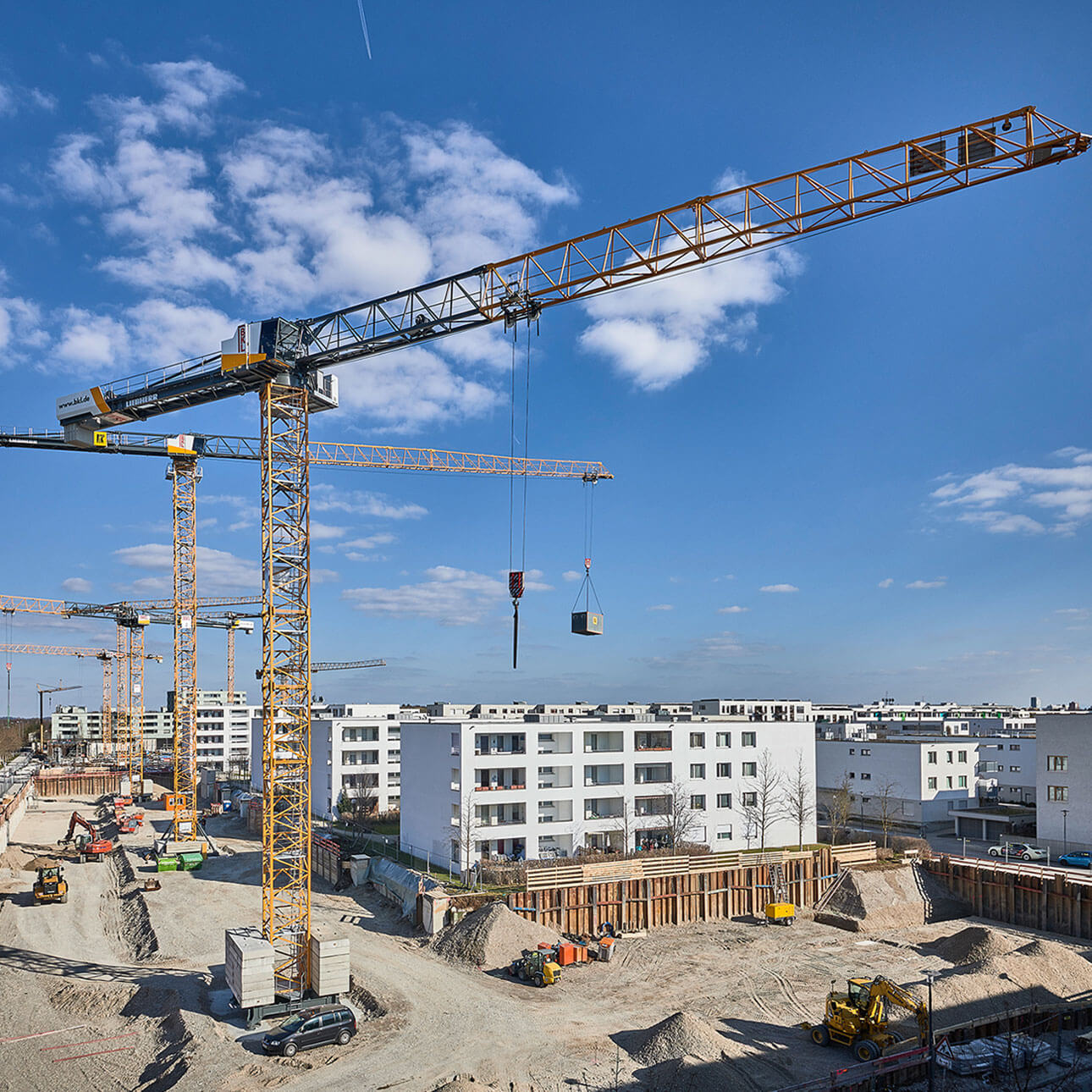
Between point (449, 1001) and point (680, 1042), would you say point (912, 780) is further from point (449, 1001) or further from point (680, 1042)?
point (680, 1042)

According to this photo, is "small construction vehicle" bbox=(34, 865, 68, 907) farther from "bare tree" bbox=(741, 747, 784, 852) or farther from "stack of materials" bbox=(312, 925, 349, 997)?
"bare tree" bbox=(741, 747, 784, 852)

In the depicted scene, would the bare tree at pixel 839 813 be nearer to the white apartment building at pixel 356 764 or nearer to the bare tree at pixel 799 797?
the bare tree at pixel 799 797

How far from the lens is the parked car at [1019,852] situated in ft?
186

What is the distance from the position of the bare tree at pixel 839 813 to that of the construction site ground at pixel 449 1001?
18.3 metres

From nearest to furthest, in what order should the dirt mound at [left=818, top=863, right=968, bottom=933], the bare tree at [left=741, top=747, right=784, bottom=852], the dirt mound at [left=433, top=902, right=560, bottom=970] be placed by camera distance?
the dirt mound at [left=433, top=902, right=560, bottom=970]
the dirt mound at [left=818, top=863, right=968, bottom=933]
the bare tree at [left=741, top=747, right=784, bottom=852]

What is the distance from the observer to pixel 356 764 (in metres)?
75.4

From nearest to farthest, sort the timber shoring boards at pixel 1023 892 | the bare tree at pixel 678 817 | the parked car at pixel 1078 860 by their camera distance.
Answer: the timber shoring boards at pixel 1023 892 → the parked car at pixel 1078 860 → the bare tree at pixel 678 817

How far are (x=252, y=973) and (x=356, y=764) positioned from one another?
45307 mm

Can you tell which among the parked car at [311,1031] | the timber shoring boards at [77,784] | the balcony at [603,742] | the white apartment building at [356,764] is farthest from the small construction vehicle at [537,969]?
the timber shoring boards at [77,784]

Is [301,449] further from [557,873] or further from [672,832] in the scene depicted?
[672,832]

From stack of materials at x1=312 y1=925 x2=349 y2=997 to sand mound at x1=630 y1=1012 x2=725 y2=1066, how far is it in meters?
11.1

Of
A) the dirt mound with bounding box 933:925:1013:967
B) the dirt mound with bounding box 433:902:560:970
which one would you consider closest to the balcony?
the dirt mound with bounding box 433:902:560:970

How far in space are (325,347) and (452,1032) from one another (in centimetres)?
2615

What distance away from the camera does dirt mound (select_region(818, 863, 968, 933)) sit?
46312mm
